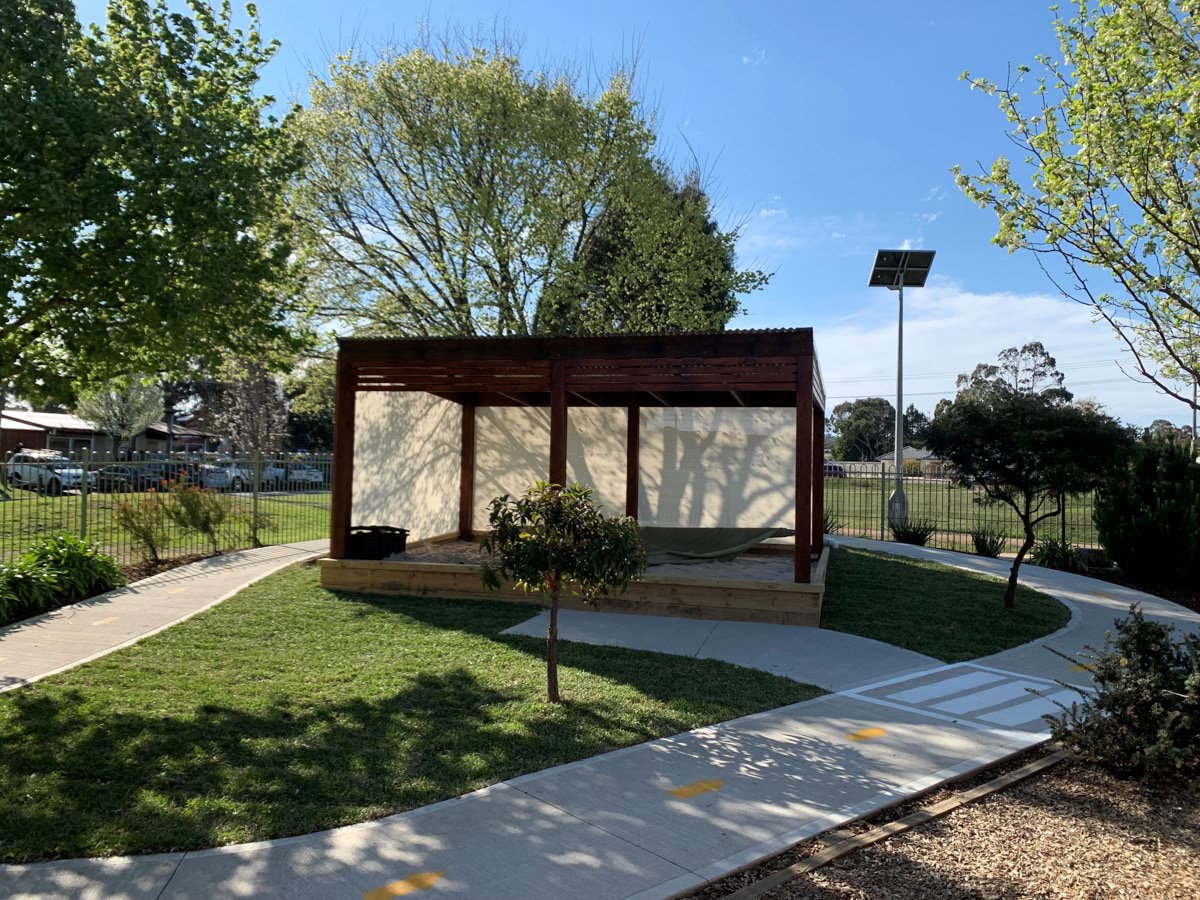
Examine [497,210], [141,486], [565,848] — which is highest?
[497,210]

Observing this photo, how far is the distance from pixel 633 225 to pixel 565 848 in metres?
14.2

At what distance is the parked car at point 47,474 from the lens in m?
9.93

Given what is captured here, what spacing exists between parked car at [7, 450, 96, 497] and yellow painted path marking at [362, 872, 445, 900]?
883 cm

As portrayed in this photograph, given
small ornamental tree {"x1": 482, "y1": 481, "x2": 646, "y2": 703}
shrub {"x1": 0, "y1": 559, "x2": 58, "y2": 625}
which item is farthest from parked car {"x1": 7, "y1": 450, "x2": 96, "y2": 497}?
small ornamental tree {"x1": 482, "y1": 481, "x2": 646, "y2": 703}

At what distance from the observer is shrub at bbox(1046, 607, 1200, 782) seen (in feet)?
13.5

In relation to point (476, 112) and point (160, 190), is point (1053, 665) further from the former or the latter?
point (476, 112)

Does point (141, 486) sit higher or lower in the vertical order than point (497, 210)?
lower

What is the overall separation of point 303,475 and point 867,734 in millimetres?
11414

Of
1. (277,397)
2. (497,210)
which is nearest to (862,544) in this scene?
(497,210)

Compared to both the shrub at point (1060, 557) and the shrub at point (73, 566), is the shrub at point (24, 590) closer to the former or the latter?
the shrub at point (73, 566)

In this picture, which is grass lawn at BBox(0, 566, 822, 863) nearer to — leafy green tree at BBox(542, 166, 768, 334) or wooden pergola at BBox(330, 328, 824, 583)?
wooden pergola at BBox(330, 328, 824, 583)

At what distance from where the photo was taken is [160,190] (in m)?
6.22

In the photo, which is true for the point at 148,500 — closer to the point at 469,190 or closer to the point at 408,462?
the point at 408,462

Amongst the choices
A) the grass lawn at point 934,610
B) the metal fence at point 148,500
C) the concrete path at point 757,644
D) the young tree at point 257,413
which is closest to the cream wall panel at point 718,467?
the grass lawn at point 934,610
